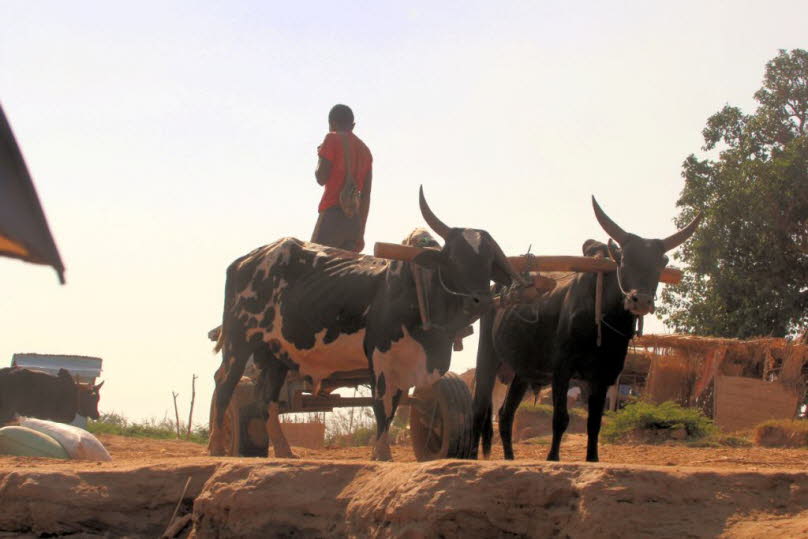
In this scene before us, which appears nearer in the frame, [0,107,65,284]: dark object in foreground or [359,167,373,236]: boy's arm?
[0,107,65,284]: dark object in foreground

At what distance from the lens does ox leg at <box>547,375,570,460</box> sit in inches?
286

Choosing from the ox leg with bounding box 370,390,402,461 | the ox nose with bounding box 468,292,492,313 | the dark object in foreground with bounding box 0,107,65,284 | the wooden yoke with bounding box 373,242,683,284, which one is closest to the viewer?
the dark object in foreground with bounding box 0,107,65,284

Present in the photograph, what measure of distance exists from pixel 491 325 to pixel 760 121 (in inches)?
645

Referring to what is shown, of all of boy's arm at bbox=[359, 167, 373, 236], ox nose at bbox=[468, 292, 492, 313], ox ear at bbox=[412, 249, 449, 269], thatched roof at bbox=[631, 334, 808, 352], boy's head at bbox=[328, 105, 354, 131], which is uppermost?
boy's head at bbox=[328, 105, 354, 131]

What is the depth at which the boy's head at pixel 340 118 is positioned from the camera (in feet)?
28.3

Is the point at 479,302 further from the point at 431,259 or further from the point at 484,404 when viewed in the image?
the point at 484,404

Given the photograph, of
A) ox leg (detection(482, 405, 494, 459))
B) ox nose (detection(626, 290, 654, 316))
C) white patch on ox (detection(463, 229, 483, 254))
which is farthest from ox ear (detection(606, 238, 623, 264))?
ox leg (detection(482, 405, 494, 459))

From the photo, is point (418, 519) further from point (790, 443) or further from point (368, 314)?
point (790, 443)

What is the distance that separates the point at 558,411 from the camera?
7316 millimetres

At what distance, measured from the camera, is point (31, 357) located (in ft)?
71.1

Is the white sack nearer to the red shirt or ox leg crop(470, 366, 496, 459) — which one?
the red shirt

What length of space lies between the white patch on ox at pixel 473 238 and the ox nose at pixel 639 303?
1.06m

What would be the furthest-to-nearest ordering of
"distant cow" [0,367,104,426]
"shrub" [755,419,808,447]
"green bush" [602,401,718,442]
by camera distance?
"distant cow" [0,367,104,426]
"green bush" [602,401,718,442]
"shrub" [755,419,808,447]

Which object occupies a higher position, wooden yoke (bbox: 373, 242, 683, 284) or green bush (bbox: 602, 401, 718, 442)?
wooden yoke (bbox: 373, 242, 683, 284)
